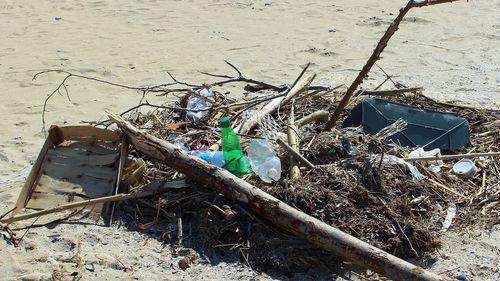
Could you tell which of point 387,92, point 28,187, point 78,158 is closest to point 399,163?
point 387,92

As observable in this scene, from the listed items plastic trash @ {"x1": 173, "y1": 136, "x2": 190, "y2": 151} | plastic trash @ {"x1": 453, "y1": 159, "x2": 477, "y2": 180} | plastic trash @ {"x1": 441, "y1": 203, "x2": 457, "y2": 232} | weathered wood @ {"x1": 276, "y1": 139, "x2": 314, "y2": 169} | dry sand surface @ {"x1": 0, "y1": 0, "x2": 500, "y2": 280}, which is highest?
weathered wood @ {"x1": 276, "y1": 139, "x2": 314, "y2": 169}

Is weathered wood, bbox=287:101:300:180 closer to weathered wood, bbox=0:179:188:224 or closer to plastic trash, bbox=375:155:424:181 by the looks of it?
plastic trash, bbox=375:155:424:181

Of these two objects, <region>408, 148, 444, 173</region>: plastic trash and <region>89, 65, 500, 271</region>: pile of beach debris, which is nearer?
<region>89, 65, 500, 271</region>: pile of beach debris

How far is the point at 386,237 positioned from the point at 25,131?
2.87m

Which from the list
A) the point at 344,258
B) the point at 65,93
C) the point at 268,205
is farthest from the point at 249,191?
the point at 65,93

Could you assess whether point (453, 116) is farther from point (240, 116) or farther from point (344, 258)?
point (344, 258)

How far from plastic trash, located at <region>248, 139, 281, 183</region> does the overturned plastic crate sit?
73cm

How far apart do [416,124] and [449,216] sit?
33.9 inches

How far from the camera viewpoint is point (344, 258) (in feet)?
10.8

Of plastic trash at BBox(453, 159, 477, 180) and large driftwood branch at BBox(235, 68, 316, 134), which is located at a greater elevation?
large driftwood branch at BBox(235, 68, 316, 134)

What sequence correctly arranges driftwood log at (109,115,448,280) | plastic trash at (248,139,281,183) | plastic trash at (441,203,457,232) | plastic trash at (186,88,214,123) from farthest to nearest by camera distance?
1. plastic trash at (186,88,214,123)
2. plastic trash at (248,139,281,183)
3. plastic trash at (441,203,457,232)
4. driftwood log at (109,115,448,280)

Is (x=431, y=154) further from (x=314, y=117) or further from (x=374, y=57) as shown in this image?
(x=314, y=117)

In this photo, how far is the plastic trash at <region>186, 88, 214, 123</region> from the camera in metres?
4.58

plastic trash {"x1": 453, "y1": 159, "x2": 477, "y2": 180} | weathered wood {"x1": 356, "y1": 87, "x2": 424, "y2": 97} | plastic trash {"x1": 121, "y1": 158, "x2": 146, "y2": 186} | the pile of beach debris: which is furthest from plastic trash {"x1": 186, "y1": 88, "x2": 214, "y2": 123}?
plastic trash {"x1": 453, "y1": 159, "x2": 477, "y2": 180}
